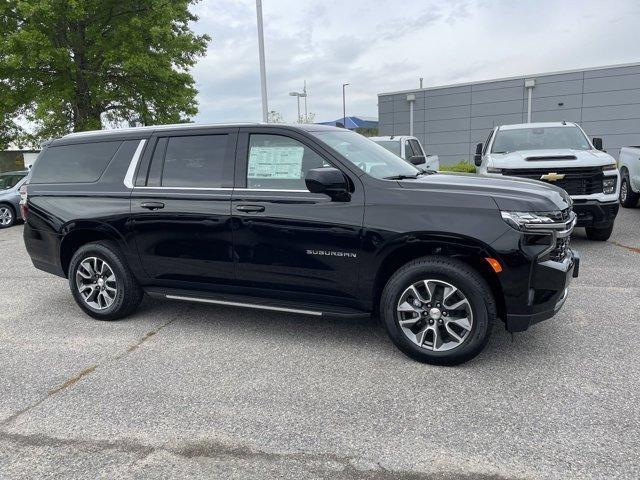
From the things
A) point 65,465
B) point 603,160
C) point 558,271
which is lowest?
point 65,465

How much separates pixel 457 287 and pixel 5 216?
44.0ft

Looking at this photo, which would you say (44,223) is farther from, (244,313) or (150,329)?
(244,313)

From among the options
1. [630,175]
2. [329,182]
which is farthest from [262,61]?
[329,182]

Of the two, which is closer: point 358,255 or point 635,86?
point 358,255

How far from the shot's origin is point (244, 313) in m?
5.26

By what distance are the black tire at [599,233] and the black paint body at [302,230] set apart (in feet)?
14.9

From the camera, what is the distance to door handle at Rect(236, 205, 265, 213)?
421cm

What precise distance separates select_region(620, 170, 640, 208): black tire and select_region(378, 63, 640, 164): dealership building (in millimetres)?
16132

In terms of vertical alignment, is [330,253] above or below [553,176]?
below

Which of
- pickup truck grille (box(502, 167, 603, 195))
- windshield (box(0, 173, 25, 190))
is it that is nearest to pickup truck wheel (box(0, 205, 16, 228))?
windshield (box(0, 173, 25, 190))

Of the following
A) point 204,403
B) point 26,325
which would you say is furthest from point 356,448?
point 26,325

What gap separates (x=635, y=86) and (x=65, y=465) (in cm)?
2934

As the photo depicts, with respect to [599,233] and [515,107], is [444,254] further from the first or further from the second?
[515,107]

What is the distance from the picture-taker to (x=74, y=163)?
5195mm
